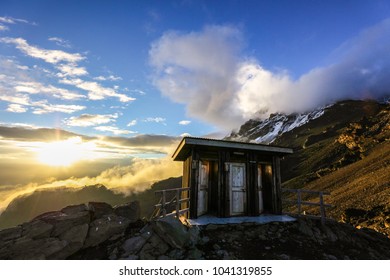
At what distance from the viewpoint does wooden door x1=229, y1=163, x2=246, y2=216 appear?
12344 millimetres

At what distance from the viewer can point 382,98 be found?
156500 mm

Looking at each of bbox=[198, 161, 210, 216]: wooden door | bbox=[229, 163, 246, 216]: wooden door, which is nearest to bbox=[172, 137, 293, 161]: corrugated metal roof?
bbox=[229, 163, 246, 216]: wooden door

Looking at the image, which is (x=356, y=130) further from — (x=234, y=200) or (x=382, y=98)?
(x=382, y=98)

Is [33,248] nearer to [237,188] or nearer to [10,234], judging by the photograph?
[10,234]

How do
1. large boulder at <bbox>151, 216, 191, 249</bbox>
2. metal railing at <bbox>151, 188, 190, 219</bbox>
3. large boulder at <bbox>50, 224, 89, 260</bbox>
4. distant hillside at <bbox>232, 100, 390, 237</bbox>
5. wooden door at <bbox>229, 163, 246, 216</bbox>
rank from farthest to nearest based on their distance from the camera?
distant hillside at <bbox>232, 100, 390, 237</bbox>, wooden door at <bbox>229, 163, 246, 216</bbox>, metal railing at <bbox>151, 188, 190, 219</bbox>, large boulder at <bbox>151, 216, 191, 249</bbox>, large boulder at <bbox>50, 224, 89, 260</bbox>

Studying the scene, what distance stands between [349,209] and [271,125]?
160977 mm

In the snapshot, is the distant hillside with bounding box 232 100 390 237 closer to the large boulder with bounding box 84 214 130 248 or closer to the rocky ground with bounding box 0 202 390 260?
the rocky ground with bounding box 0 202 390 260

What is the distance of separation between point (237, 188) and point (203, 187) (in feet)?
5.72

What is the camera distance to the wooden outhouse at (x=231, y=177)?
1195 cm

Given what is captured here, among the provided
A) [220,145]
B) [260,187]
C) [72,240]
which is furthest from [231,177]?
[72,240]

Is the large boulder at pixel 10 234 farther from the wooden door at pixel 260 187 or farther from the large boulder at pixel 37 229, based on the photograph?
the wooden door at pixel 260 187

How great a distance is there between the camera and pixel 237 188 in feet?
41.2

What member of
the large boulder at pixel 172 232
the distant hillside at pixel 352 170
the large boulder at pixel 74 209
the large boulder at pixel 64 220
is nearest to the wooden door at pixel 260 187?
the large boulder at pixel 172 232
